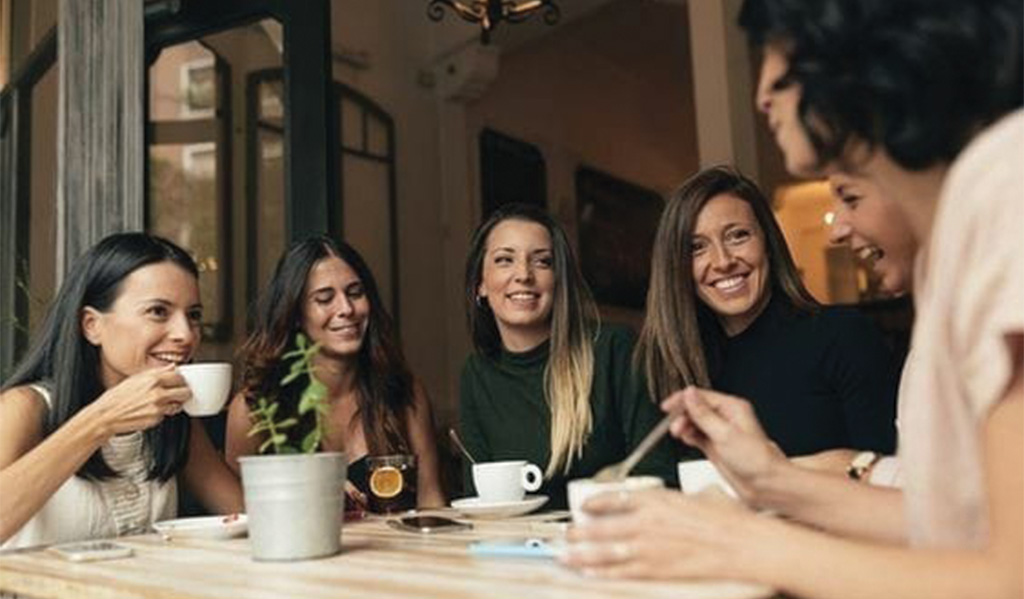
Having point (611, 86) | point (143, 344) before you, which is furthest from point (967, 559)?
point (611, 86)

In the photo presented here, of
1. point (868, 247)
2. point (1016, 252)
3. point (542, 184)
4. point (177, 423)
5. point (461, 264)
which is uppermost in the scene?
point (542, 184)

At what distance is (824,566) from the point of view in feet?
2.83

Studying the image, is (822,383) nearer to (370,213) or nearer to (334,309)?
(334,309)

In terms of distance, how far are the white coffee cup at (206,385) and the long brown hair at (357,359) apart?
2.70ft

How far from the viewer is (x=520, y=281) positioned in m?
2.49

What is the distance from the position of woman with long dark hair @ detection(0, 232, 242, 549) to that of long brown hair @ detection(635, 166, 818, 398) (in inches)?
38.6

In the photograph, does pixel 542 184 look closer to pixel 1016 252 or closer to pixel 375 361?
pixel 375 361

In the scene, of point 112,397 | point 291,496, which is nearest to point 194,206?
point 112,397

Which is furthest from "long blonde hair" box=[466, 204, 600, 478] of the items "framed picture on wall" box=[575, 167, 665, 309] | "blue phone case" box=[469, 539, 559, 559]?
"framed picture on wall" box=[575, 167, 665, 309]

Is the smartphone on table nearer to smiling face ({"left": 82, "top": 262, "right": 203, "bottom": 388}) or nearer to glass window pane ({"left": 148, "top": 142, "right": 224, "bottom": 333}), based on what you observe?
smiling face ({"left": 82, "top": 262, "right": 203, "bottom": 388})

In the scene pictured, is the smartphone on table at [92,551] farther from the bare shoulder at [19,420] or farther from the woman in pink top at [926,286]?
the woman in pink top at [926,286]

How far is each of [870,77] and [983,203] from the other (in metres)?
0.15

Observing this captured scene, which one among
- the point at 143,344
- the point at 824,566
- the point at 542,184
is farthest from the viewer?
the point at 542,184

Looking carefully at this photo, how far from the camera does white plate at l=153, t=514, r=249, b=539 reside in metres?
1.53
